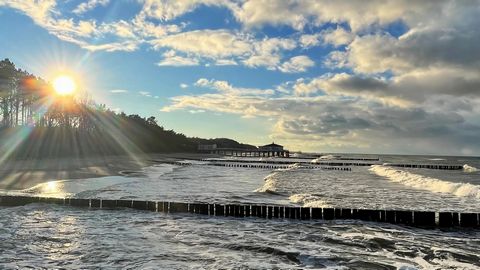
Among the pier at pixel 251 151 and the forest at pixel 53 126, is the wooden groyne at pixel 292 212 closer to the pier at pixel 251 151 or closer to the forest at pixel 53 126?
the forest at pixel 53 126

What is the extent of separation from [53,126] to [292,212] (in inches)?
2875

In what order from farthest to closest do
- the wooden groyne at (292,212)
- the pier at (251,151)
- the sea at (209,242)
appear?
the pier at (251,151)
the wooden groyne at (292,212)
the sea at (209,242)

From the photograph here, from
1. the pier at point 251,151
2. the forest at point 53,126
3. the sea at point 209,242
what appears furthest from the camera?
the pier at point 251,151

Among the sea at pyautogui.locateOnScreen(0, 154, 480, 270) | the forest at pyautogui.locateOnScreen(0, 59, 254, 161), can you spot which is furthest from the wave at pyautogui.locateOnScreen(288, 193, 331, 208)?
the forest at pyautogui.locateOnScreen(0, 59, 254, 161)

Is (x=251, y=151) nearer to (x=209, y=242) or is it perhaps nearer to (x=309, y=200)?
(x=309, y=200)

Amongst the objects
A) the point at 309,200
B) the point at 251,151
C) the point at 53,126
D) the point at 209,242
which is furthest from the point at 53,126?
the point at 251,151

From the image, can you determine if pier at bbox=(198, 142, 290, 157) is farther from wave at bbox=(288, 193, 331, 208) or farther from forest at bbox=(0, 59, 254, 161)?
wave at bbox=(288, 193, 331, 208)

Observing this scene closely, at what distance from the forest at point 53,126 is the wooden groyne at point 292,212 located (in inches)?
1436

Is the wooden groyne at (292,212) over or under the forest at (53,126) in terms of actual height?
under

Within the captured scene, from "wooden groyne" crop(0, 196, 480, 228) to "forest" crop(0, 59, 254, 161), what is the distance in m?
36.5

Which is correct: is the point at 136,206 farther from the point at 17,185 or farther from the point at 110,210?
the point at 17,185

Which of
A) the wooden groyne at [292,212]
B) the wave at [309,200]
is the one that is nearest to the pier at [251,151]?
the wave at [309,200]

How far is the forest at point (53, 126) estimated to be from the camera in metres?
62.4

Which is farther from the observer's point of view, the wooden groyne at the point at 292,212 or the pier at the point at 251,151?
the pier at the point at 251,151
